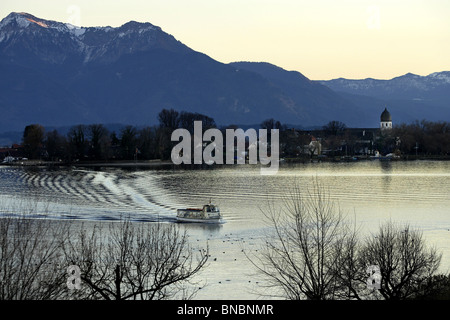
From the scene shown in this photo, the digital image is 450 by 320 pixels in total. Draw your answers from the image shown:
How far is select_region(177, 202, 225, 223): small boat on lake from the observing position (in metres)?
39.2

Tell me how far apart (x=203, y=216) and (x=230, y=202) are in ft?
34.3

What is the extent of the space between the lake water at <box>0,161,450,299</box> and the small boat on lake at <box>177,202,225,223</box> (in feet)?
2.16

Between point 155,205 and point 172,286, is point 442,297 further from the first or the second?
point 155,205

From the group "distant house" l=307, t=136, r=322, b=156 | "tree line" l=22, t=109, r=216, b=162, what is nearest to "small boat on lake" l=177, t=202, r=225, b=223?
"tree line" l=22, t=109, r=216, b=162

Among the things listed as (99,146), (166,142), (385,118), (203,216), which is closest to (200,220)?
(203,216)

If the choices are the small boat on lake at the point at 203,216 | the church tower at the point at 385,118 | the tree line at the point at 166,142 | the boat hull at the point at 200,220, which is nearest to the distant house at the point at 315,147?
the tree line at the point at 166,142

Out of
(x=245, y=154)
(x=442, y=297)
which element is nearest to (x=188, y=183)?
(x=442, y=297)

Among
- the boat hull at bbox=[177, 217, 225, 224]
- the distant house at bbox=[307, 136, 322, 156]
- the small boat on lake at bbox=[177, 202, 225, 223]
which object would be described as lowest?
the boat hull at bbox=[177, 217, 225, 224]

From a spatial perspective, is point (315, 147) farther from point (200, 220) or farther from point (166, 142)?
point (200, 220)

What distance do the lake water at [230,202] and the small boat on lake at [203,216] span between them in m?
0.66

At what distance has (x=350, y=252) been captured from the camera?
66.5 feet

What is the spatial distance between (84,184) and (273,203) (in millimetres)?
26035

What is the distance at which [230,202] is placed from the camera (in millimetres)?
49938

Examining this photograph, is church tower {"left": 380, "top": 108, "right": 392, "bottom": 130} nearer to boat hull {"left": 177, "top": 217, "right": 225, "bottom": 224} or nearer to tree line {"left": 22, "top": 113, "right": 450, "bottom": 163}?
tree line {"left": 22, "top": 113, "right": 450, "bottom": 163}
